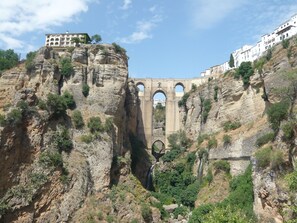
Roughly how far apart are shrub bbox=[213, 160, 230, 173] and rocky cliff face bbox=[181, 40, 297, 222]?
0.49 metres

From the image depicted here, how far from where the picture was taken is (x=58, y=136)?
35.8m

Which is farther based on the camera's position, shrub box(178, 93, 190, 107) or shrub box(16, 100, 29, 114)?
shrub box(178, 93, 190, 107)

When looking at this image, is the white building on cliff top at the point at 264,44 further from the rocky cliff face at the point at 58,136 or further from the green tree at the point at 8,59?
the green tree at the point at 8,59

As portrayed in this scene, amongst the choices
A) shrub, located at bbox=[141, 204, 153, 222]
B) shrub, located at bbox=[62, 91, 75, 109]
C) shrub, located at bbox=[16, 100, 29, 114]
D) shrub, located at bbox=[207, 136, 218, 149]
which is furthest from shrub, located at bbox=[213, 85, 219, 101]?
shrub, located at bbox=[16, 100, 29, 114]

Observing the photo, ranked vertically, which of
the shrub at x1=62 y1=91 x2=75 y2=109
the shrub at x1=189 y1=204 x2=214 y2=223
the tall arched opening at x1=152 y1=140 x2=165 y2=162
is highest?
the shrub at x1=62 y1=91 x2=75 y2=109

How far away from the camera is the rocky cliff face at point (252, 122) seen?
2445 cm

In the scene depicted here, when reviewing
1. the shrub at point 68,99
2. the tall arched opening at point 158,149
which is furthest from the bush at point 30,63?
the tall arched opening at point 158,149

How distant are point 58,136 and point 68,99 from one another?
5.71 m

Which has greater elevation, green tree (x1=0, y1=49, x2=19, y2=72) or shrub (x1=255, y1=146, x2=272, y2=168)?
green tree (x1=0, y1=49, x2=19, y2=72)

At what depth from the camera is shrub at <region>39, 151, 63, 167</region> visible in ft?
109

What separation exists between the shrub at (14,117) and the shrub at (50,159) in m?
3.88

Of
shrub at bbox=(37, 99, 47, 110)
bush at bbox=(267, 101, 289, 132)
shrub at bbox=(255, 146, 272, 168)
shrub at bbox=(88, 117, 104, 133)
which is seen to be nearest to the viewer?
shrub at bbox=(255, 146, 272, 168)

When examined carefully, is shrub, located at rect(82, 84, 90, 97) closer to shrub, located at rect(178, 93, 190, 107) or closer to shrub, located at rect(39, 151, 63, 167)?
shrub, located at rect(39, 151, 63, 167)

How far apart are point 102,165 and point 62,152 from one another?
163 inches
